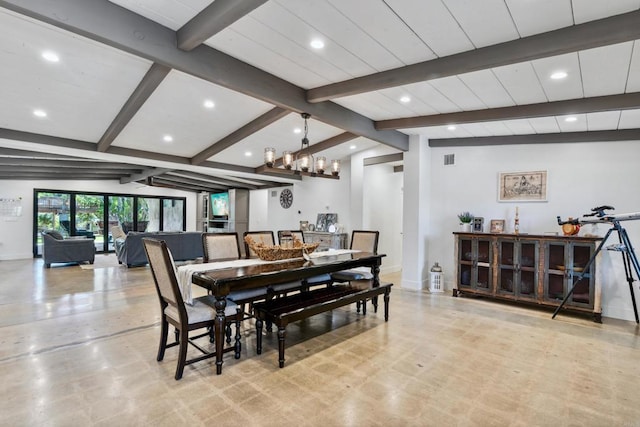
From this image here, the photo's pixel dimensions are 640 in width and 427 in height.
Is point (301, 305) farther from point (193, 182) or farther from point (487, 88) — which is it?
point (193, 182)

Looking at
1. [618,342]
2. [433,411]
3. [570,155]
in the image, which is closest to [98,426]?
[433,411]

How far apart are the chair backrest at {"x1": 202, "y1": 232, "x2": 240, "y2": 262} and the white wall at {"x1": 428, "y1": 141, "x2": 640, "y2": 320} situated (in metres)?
3.60

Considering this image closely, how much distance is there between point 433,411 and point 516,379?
3.00 ft

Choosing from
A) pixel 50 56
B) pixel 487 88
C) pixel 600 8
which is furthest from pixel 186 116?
pixel 600 8

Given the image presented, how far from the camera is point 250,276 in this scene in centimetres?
269

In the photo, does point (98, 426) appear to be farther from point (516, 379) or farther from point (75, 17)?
point (516, 379)

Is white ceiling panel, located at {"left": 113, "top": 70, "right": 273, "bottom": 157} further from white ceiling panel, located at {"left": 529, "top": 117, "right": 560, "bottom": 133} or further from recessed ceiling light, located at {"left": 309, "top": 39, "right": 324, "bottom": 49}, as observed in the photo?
white ceiling panel, located at {"left": 529, "top": 117, "right": 560, "bottom": 133}

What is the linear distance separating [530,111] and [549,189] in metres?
1.63

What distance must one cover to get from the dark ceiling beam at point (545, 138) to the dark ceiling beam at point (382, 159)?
2.43 feet

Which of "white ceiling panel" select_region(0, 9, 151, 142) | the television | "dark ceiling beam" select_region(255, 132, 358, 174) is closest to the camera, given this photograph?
"white ceiling panel" select_region(0, 9, 151, 142)

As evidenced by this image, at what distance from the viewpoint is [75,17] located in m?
2.17

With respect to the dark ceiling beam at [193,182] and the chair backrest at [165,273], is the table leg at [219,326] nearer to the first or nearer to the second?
the chair backrest at [165,273]

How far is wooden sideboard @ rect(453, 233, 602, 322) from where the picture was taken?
4168 millimetres

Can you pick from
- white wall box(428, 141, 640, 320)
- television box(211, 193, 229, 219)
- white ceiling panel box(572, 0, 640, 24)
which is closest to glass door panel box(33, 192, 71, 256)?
television box(211, 193, 229, 219)
